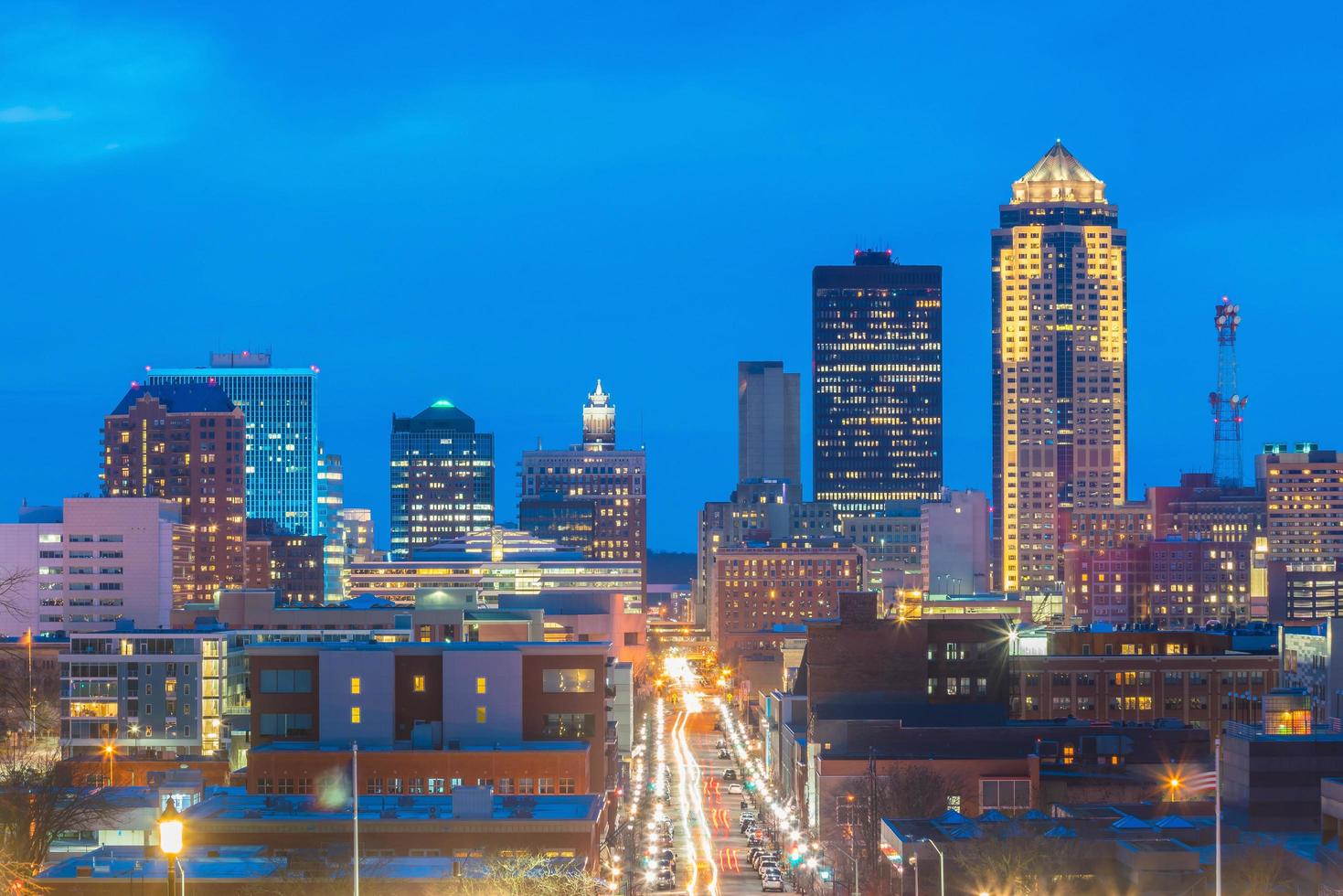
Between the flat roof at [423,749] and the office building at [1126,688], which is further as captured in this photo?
the office building at [1126,688]

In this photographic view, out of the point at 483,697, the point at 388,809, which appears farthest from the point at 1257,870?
the point at 483,697

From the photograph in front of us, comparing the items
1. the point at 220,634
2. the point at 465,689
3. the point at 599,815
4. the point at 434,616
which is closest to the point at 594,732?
the point at 465,689

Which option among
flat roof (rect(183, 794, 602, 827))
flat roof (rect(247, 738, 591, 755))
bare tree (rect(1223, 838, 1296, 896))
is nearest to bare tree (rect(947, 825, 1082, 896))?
bare tree (rect(1223, 838, 1296, 896))

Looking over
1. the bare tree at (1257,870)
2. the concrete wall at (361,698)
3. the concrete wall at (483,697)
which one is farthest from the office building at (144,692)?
the bare tree at (1257,870)

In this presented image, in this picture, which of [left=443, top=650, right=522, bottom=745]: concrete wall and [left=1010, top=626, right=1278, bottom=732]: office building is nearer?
[left=443, top=650, right=522, bottom=745]: concrete wall

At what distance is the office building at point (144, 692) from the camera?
165 meters

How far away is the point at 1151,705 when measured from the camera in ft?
623

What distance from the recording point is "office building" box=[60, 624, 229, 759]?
165 m

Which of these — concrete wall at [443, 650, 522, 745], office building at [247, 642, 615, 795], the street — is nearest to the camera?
the street

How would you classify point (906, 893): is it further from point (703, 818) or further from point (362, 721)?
point (703, 818)

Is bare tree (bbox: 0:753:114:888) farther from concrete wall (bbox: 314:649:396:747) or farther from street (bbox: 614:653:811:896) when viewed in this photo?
street (bbox: 614:653:811:896)

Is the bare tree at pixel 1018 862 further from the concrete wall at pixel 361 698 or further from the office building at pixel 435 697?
the concrete wall at pixel 361 698

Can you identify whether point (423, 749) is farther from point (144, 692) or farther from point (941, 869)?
point (144, 692)

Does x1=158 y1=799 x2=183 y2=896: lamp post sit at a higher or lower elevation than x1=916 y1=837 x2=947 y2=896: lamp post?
higher
